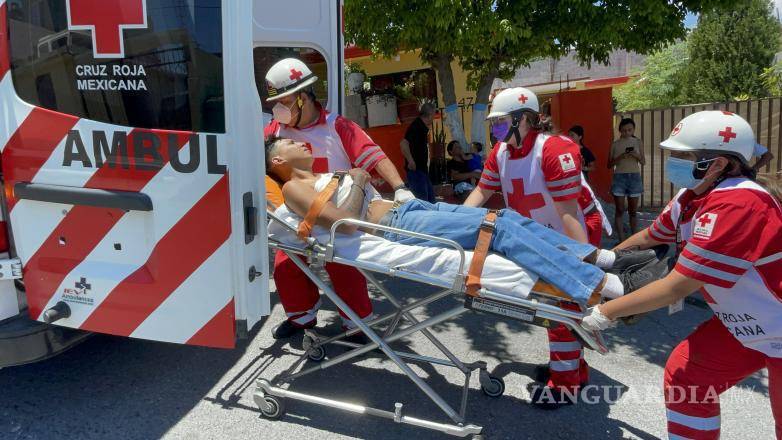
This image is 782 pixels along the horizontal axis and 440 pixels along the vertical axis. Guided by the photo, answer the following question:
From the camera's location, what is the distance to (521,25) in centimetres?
620

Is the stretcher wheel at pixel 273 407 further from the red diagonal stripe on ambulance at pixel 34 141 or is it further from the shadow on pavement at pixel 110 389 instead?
the red diagonal stripe on ambulance at pixel 34 141

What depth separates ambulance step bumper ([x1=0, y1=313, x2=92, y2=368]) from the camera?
2.52 m

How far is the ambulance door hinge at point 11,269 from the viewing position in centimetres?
259

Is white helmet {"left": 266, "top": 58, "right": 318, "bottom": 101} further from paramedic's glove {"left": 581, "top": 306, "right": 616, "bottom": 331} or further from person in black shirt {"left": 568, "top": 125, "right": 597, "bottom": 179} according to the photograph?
person in black shirt {"left": 568, "top": 125, "right": 597, "bottom": 179}

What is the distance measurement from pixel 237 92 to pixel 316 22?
6.94 ft

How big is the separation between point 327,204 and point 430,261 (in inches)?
22.7

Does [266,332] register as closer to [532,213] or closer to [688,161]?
[532,213]

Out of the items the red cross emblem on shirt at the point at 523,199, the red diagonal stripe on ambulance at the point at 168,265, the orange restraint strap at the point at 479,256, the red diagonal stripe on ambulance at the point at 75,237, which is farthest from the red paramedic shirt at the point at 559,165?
the red diagonal stripe on ambulance at the point at 75,237

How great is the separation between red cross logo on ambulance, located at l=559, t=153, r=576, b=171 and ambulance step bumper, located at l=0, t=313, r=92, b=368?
8.57 feet

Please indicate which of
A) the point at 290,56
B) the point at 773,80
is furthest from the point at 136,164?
the point at 773,80

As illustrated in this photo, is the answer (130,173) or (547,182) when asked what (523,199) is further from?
(130,173)

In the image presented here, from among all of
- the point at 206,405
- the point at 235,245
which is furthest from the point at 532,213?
the point at 206,405

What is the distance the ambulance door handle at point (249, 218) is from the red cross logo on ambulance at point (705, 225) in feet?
5.83

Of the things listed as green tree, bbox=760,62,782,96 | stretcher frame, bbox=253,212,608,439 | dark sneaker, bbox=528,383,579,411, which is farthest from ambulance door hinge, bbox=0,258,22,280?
green tree, bbox=760,62,782,96
